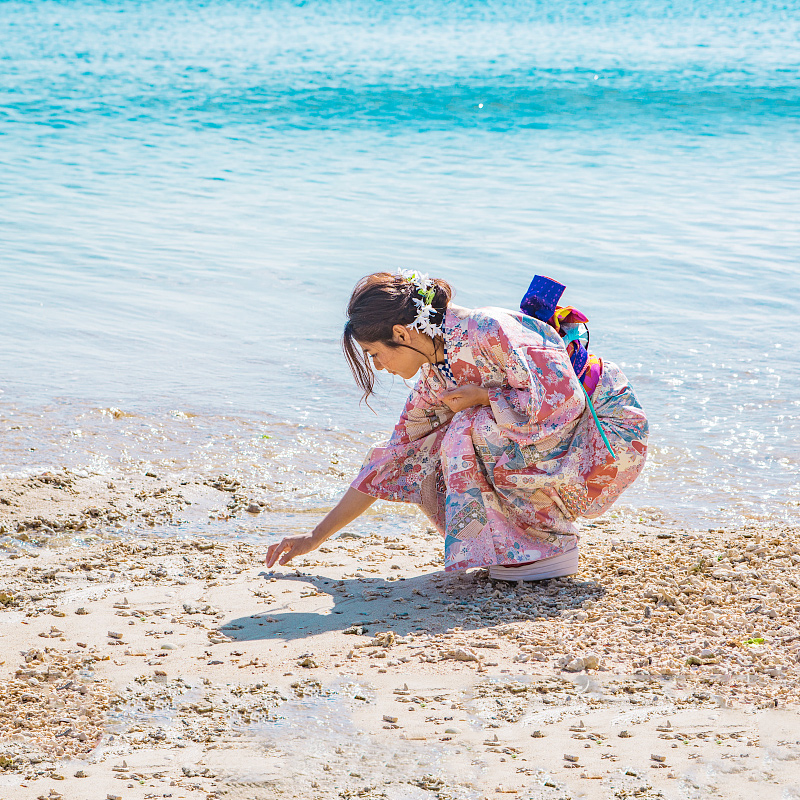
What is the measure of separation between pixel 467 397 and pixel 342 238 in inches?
251

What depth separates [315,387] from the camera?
6.06 metres

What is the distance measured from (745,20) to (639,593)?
1367 inches

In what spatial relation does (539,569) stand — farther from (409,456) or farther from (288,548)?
(288,548)

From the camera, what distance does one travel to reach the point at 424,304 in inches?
128

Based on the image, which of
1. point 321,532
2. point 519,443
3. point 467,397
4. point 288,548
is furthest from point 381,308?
point 288,548

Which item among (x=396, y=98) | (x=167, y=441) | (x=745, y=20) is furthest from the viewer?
(x=745, y=20)

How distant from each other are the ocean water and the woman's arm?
0.98m

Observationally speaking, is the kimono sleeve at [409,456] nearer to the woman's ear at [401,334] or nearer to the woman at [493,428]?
the woman at [493,428]

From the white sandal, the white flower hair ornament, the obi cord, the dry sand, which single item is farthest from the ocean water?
the white flower hair ornament

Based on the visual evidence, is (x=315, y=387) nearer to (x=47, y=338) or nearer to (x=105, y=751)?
(x=47, y=338)

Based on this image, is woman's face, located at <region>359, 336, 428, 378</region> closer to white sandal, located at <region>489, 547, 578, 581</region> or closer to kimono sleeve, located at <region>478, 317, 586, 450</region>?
kimono sleeve, located at <region>478, 317, 586, 450</region>

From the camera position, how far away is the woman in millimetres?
3266

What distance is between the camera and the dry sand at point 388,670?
2.25 metres

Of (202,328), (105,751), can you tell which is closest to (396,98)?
(202,328)
